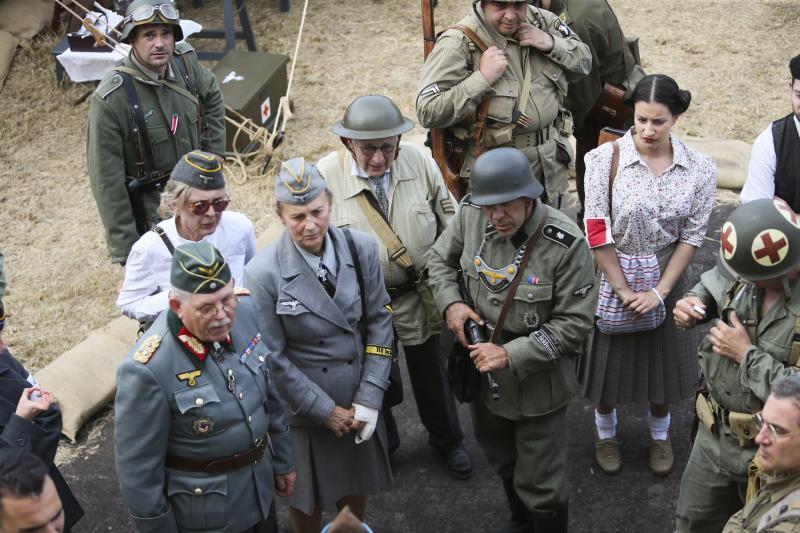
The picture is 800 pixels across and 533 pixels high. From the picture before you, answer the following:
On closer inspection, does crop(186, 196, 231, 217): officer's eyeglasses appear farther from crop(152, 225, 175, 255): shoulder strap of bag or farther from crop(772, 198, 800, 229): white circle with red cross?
crop(772, 198, 800, 229): white circle with red cross

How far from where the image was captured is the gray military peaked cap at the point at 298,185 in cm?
357

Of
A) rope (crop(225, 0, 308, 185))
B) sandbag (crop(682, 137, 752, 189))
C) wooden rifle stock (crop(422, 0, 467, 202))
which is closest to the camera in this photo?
wooden rifle stock (crop(422, 0, 467, 202))

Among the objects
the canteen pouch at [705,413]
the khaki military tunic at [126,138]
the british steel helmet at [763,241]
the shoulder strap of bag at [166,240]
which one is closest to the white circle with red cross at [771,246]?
the british steel helmet at [763,241]

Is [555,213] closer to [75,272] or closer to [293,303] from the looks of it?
[293,303]

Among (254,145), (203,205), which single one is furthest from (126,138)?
(254,145)

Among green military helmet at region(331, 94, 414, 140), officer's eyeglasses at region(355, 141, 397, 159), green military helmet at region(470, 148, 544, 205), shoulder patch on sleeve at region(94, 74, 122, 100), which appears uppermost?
green military helmet at region(470, 148, 544, 205)

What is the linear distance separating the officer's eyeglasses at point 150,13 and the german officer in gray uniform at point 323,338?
1.55 meters

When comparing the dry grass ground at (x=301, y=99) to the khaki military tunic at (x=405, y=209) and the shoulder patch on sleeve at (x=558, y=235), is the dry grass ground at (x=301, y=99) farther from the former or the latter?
the shoulder patch on sleeve at (x=558, y=235)

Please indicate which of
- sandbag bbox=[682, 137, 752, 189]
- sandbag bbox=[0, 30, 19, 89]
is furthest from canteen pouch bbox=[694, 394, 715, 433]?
sandbag bbox=[0, 30, 19, 89]

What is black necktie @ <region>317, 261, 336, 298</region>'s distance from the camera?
12.1 feet

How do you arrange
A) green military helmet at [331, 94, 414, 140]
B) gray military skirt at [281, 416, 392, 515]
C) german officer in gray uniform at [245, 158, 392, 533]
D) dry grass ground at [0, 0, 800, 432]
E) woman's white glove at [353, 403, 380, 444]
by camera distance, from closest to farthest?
1. german officer in gray uniform at [245, 158, 392, 533]
2. woman's white glove at [353, 403, 380, 444]
3. gray military skirt at [281, 416, 392, 515]
4. green military helmet at [331, 94, 414, 140]
5. dry grass ground at [0, 0, 800, 432]

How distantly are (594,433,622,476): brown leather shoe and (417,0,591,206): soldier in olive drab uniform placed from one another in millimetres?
1491

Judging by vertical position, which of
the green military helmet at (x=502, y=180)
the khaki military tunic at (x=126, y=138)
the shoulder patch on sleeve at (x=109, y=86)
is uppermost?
the green military helmet at (x=502, y=180)

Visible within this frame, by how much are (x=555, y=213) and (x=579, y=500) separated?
154 cm
